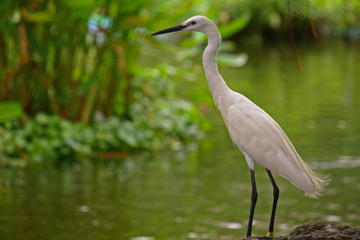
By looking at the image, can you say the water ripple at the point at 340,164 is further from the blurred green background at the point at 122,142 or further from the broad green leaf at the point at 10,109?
the broad green leaf at the point at 10,109

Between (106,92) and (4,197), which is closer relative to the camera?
(4,197)

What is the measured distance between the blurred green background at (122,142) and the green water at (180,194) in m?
0.02

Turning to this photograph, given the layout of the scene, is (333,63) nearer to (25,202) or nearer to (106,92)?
(106,92)

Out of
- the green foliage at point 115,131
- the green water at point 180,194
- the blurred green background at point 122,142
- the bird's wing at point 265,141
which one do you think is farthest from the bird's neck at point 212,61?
the green foliage at point 115,131

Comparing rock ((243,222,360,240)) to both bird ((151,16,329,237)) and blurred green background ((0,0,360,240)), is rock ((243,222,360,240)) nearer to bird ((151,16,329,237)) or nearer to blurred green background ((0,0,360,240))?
bird ((151,16,329,237))

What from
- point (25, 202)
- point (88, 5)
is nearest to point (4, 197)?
point (25, 202)

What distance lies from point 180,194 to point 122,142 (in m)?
2.42

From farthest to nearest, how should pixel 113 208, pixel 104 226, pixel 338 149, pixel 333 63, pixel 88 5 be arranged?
pixel 333 63, pixel 338 149, pixel 88 5, pixel 113 208, pixel 104 226

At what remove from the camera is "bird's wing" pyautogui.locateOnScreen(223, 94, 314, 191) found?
4.11 metres

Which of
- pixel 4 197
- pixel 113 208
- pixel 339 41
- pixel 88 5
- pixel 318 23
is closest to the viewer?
pixel 113 208

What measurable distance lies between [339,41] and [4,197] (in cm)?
2738

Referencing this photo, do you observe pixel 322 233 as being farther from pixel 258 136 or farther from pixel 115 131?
pixel 115 131

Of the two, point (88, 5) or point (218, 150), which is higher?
point (88, 5)

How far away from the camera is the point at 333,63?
78.0ft
